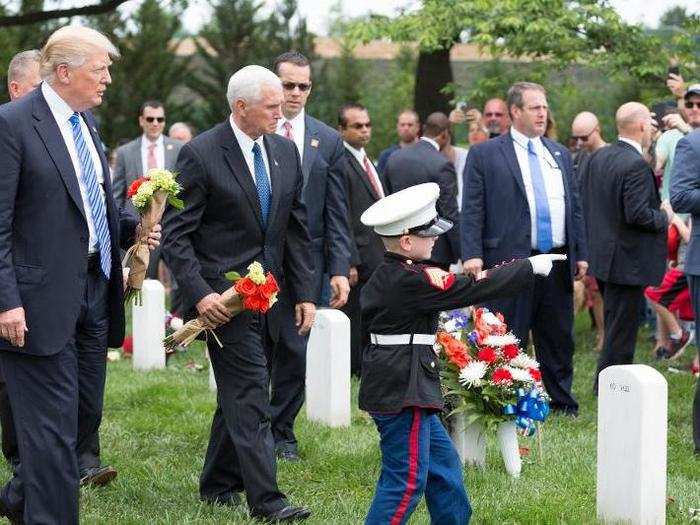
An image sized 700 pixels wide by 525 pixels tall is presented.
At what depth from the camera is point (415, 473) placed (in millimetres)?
5719

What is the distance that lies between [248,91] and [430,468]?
83.9 inches

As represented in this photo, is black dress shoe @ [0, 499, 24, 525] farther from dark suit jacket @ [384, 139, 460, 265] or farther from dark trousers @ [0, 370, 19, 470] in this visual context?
dark suit jacket @ [384, 139, 460, 265]

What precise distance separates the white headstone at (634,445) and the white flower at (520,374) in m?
1.07

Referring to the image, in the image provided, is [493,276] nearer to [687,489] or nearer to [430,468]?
[430,468]

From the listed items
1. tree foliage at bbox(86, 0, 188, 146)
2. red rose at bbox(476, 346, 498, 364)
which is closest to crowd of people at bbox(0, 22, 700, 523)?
red rose at bbox(476, 346, 498, 364)

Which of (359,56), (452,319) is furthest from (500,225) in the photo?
(359,56)

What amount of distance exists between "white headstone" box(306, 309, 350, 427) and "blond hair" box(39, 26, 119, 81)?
385 cm

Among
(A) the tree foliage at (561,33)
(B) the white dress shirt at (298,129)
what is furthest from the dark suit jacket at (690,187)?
(A) the tree foliage at (561,33)

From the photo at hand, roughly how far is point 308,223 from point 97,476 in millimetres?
2089

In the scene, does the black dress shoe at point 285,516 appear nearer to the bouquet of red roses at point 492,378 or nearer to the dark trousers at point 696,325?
the bouquet of red roses at point 492,378

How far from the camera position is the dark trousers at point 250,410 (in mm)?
6590

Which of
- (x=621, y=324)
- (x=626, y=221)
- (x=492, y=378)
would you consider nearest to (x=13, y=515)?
(x=492, y=378)

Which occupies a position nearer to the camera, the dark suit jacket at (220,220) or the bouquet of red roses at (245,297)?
the bouquet of red roses at (245,297)

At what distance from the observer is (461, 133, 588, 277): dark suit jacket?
970 centimetres
